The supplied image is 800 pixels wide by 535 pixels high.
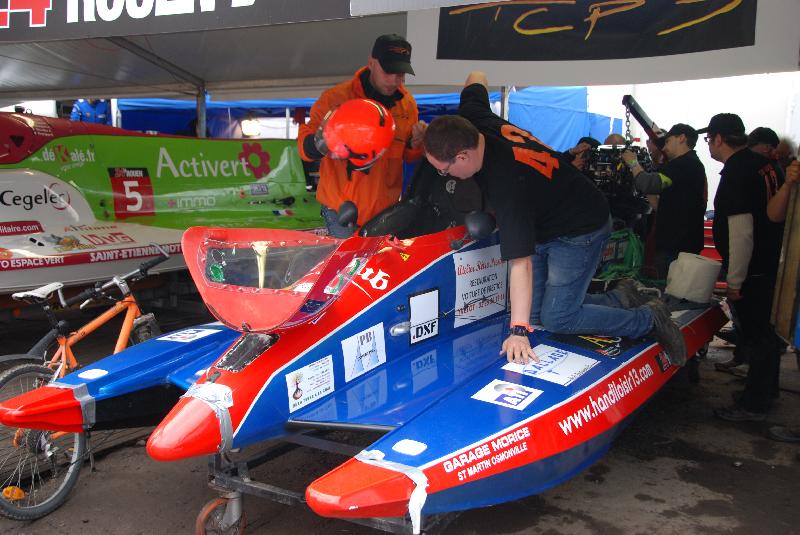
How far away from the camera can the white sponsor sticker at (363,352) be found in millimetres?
2934

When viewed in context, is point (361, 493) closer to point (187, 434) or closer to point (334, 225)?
point (187, 434)

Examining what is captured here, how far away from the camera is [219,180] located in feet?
23.7

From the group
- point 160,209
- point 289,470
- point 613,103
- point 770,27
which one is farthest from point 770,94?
point 289,470

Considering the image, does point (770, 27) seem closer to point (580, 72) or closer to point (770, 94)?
point (580, 72)

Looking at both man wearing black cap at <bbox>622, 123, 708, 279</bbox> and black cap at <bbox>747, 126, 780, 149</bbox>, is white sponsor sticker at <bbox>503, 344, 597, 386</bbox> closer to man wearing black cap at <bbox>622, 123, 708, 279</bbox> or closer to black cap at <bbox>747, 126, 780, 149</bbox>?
man wearing black cap at <bbox>622, 123, 708, 279</bbox>

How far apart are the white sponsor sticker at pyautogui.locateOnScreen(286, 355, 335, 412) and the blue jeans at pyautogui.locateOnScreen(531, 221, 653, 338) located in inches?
51.8

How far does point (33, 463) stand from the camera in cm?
332

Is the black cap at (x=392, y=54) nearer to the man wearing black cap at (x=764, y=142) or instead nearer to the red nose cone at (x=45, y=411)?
the red nose cone at (x=45, y=411)

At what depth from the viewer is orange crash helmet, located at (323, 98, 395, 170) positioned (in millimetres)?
3336

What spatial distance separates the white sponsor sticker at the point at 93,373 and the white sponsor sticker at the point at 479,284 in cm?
174

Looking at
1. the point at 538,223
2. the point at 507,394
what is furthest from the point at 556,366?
the point at 538,223

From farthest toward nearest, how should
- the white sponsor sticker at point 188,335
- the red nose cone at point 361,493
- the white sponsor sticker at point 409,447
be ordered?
the white sponsor sticker at point 188,335 → the white sponsor sticker at point 409,447 → the red nose cone at point 361,493

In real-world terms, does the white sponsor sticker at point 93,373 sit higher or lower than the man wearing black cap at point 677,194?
lower

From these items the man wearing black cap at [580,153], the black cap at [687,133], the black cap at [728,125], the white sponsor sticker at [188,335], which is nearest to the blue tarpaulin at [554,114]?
the man wearing black cap at [580,153]
